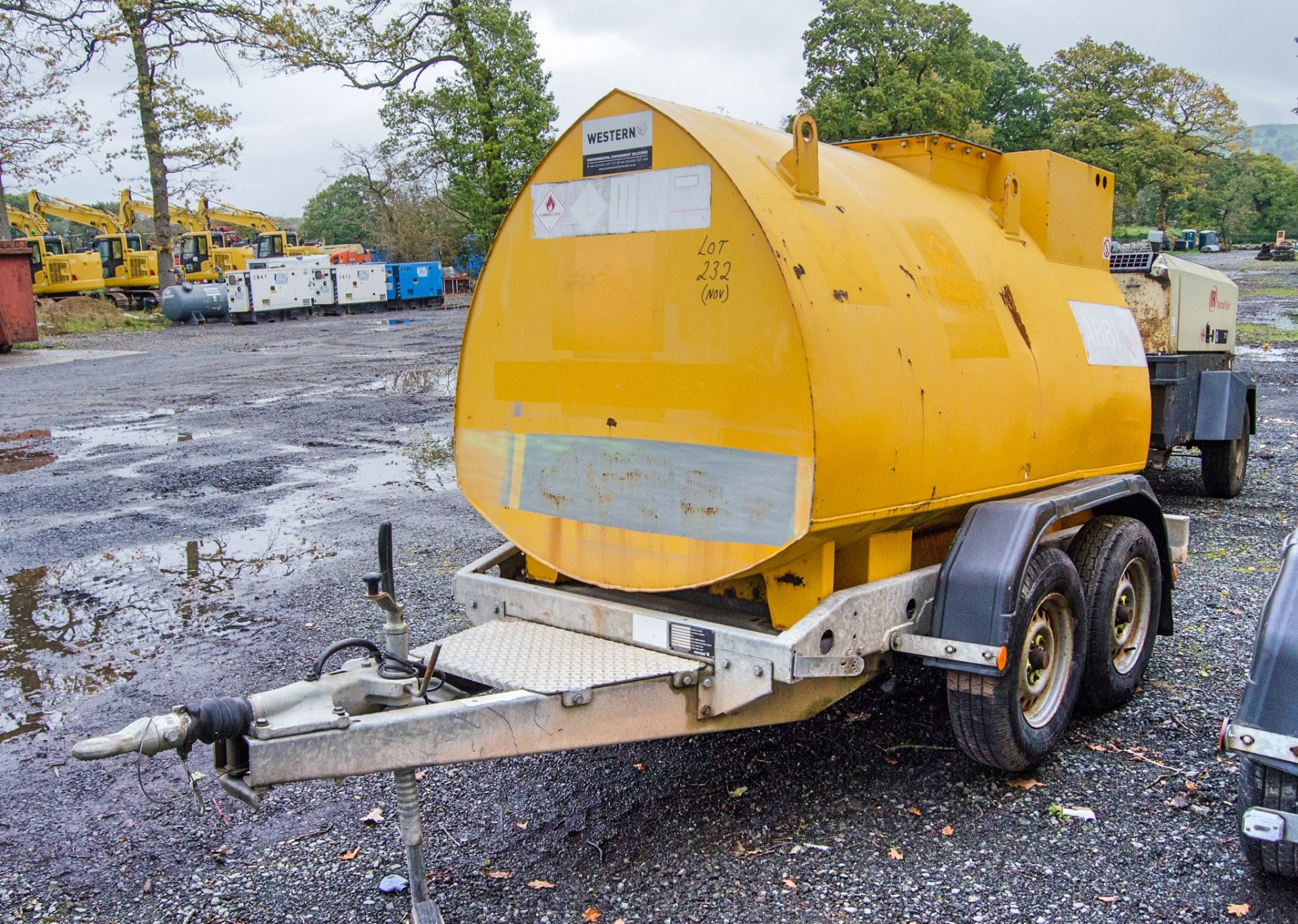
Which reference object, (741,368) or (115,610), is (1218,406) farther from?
(115,610)

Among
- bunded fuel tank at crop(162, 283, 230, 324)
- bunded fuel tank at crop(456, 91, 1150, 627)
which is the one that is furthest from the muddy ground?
bunded fuel tank at crop(162, 283, 230, 324)

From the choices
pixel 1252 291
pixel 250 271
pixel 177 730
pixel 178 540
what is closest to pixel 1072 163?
pixel 177 730

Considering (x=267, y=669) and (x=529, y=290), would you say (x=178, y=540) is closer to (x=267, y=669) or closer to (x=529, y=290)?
(x=267, y=669)

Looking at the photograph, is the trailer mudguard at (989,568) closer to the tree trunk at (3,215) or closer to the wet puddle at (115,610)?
the wet puddle at (115,610)

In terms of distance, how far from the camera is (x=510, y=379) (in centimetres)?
418

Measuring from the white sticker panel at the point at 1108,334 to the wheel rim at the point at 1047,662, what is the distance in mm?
1353

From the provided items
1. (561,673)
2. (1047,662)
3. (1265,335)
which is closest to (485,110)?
(1265,335)

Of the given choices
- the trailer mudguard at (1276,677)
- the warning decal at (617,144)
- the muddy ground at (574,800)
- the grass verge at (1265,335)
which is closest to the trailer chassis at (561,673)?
the muddy ground at (574,800)

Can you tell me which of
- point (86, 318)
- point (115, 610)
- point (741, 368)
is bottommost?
point (115, 610)

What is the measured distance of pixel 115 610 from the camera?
6.65 m

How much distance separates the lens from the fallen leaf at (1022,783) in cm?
413

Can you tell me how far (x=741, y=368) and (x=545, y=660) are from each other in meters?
1.21

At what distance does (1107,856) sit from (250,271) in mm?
36510

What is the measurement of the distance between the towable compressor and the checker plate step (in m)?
0.02
